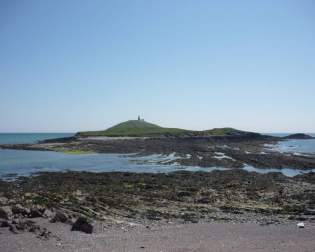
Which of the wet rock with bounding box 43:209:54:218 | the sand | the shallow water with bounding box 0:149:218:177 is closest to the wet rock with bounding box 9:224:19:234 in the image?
the sand

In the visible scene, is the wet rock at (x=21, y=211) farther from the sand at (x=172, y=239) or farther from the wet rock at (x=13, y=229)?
the wet rock at (x=13, y=229)

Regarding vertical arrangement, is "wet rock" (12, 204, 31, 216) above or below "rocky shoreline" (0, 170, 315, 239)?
above

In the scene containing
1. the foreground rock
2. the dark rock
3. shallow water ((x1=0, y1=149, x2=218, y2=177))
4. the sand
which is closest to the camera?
the sand

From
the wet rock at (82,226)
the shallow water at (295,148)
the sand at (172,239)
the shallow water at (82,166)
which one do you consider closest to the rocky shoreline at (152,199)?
the wet rock at (82,226)

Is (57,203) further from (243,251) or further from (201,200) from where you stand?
(243,251)

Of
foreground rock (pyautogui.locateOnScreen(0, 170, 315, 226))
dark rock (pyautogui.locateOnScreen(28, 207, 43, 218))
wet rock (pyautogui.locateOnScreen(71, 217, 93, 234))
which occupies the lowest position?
foreground rock (pyautogui.locateOnScreen(0, 170, 315, 226))

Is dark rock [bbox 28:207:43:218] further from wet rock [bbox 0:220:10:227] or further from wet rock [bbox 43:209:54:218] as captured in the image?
wet rock [bbox 0:220:10:227]

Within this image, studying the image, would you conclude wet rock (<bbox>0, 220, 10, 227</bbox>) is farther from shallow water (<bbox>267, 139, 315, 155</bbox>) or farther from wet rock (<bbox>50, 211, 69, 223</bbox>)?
shallow water (<bbox>267, 139, 315, 155</bbox>)

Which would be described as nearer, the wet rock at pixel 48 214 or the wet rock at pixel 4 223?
the wet rock at pixel 4 223

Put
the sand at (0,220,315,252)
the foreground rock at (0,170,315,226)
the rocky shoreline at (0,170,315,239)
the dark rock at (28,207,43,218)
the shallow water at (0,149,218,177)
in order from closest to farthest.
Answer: the sand at (0,220,315,252)
the dark rock at (28,207,43,218)
the rocky shoreline at (0,170,315,239)
the foreground rock at (0,170,315,226)
the shallow water at (0,149,218,177)

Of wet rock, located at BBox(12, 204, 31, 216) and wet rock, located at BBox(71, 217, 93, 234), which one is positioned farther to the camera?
wet rock, located at BBox(12, 204, 31, 216)

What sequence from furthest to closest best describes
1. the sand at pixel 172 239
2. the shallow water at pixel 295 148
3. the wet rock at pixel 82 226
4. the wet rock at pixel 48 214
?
1. the shallow water at pixel 295 148
2. the wet rock at pixel 48 214
3. the wet rock at pixel 82 226
4. the sand at pixel 172 239

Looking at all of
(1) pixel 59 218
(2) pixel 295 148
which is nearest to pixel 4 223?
(1) pixel 59 218

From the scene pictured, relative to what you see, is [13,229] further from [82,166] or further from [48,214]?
[82,166]
